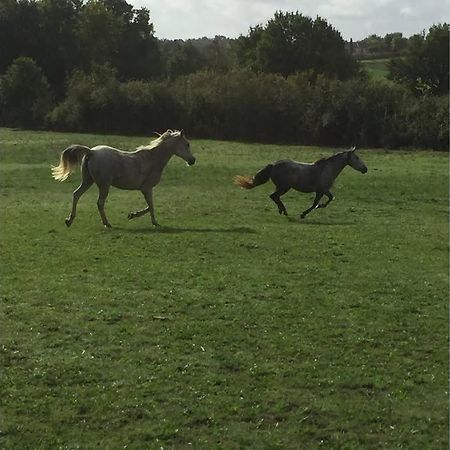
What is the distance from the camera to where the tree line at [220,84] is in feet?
169

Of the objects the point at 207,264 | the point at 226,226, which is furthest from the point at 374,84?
the point at 207,264

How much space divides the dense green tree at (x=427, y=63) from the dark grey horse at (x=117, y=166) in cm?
4742

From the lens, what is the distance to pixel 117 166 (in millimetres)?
16016

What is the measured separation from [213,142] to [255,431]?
45631 millimetres

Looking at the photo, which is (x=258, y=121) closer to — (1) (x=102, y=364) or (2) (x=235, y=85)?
(2) (x=235, y=85)

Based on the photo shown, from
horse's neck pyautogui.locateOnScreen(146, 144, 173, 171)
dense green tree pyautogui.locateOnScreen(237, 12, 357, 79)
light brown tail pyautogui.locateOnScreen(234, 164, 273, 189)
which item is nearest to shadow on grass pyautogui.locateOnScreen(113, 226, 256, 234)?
horse's neck pyautogui.locateOnScreen(146, 144, 173, 171)

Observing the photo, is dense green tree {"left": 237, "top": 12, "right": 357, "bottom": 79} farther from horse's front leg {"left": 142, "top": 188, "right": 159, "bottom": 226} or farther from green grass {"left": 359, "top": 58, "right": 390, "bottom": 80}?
horse's front leg {"left": 142, "top": 188, "right": 159, "bottom": 226}

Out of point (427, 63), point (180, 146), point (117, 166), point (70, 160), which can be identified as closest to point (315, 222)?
point (180, 146)

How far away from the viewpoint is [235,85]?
56.9 m

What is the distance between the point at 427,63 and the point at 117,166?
174 feet

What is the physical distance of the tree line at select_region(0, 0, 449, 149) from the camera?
51.5 m

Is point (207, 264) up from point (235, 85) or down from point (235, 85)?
down

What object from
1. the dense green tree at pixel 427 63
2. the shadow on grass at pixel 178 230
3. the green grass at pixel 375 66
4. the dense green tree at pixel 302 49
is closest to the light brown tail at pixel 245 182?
the shadow on grass at pixel 178 230

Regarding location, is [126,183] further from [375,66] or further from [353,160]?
[375,66]
